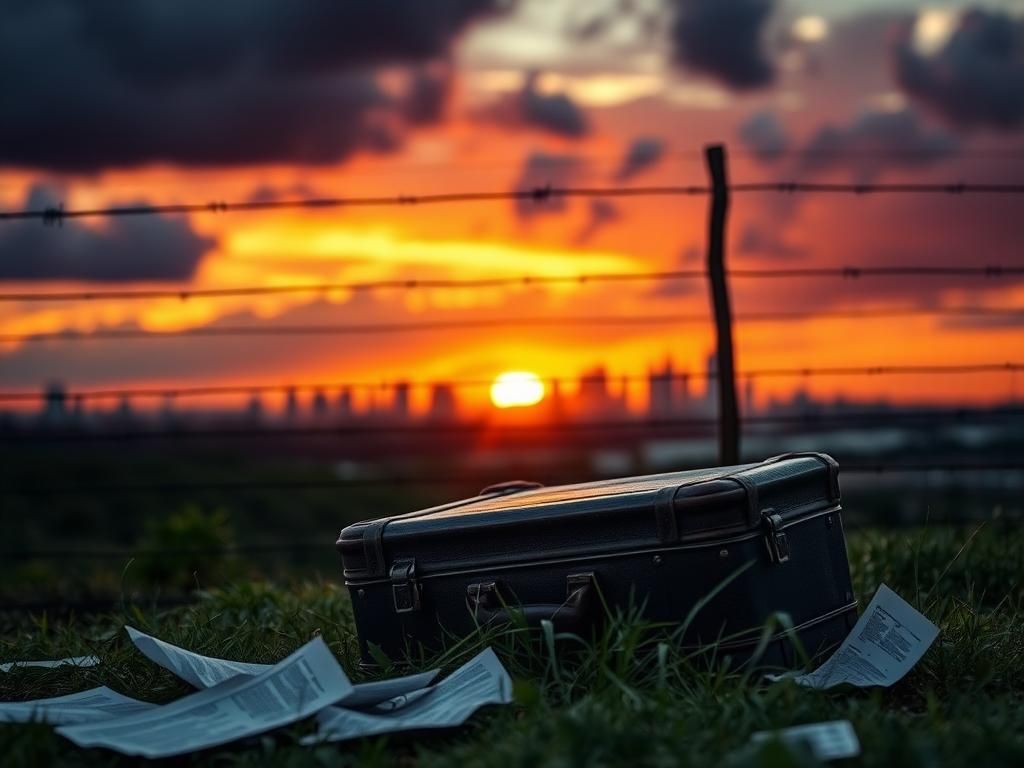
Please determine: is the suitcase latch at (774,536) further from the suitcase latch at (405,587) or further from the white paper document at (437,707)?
the suitcase latch at (405,587)

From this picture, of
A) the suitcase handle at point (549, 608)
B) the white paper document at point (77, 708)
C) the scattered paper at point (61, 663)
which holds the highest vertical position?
the suitcase handle at point (549, 608)

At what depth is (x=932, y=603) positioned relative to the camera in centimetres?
281

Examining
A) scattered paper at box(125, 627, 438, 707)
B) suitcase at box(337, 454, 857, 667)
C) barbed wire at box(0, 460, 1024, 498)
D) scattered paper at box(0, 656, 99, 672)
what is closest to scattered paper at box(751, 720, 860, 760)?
suitcase at box(337, 454, 857, 667)

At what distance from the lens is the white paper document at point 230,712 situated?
6.18 ft

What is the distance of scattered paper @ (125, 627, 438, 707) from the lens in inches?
83.5

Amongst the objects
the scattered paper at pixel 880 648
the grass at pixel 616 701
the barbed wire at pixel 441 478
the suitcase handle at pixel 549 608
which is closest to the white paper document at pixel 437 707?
the grass at pixel 616 701

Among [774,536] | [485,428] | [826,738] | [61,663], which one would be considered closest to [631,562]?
[774,536]

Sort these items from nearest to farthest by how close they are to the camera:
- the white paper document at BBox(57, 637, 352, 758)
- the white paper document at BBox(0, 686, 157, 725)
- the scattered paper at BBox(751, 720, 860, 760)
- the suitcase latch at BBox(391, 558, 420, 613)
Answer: the scattered paper at BBox(751, 720, 860, 760), the white paper document at BBox(57, 637, 352, 758), the white paper document at BBox(0, 686, 157, 725), the suitcase latch at BBox(391, 558, 420, 613)

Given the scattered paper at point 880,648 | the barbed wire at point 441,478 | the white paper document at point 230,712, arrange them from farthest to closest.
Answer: the barbed wire at point 441,478, the scattered paper at point 880,648, the white paper document at point 230,712

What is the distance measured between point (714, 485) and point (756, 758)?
81 cm

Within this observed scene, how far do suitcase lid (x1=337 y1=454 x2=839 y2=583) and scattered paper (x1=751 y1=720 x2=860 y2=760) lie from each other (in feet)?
1.83

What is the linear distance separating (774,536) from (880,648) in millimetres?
299

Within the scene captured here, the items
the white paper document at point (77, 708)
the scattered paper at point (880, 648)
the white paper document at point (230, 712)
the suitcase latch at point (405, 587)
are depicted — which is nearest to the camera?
the white paper document at point (230, 712)

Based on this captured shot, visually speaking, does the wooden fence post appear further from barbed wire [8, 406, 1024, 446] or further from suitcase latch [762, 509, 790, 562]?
suitcase latch [762, 509, 790, 562]
